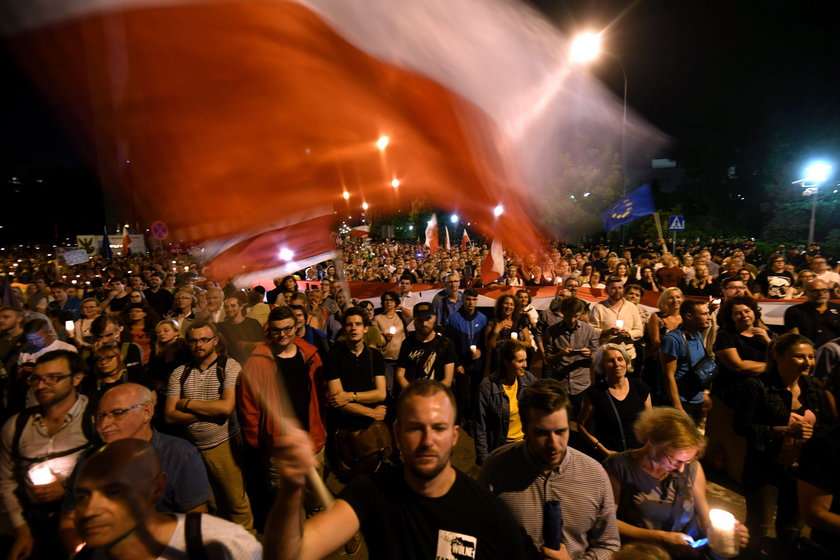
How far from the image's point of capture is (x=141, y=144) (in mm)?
2020

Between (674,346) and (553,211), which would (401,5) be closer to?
(674,346)

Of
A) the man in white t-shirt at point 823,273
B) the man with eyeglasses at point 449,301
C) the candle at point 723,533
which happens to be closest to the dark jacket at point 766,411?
the candle at point 723,533

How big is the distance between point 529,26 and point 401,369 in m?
3.20

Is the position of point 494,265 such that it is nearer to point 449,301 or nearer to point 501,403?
point 449,301

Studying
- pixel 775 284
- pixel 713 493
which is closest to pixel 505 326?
pixel 713 493

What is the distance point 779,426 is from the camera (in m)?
3.29

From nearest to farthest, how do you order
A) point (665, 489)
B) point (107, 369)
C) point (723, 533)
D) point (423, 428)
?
point (423, 428) → point (723, 533) → point (665, 489) → point (107, 369)

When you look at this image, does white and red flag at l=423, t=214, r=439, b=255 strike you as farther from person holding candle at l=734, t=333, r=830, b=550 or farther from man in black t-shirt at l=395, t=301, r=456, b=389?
person holding candle at l=734, t=333, r=830, b=550

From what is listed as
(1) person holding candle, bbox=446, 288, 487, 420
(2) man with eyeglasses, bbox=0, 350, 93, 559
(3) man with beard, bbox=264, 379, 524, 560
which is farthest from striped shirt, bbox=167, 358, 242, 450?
(1) person holding candle, bbox=446, 288, 487, 420

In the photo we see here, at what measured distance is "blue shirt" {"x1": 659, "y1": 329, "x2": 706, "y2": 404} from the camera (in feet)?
14.8

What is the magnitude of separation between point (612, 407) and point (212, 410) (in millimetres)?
3065

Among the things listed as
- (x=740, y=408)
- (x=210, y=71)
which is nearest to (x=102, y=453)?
(x=210, y=71)

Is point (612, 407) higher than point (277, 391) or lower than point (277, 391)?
lower

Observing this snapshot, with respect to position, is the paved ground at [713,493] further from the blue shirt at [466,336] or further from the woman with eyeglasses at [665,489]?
the woman with eyeglasses at [665,489]
